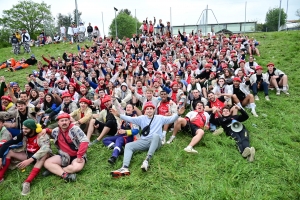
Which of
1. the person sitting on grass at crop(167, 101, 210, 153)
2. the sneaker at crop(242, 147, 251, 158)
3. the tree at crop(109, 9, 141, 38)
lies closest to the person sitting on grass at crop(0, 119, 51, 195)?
the person sitting on grass at crop(167, 101, 210, 153)

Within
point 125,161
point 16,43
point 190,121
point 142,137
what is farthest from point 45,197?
point 16,43

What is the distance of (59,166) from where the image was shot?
14.6 ft

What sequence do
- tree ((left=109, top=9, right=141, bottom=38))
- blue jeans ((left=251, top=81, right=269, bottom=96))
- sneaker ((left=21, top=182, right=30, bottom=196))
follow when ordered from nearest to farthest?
sneaker ((left=21, top=182, right=30, bottom=196)) → blue jeans ((left=251, top=81, right=269, bottom=96)) → tree ((left=109, top=9, right=141, bottom=38))

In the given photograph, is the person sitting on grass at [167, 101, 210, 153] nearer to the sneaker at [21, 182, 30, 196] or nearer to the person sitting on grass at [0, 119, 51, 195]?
the person sitting on grass at [0, 119, 51, 195]

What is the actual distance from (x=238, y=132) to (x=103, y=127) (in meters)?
3.79

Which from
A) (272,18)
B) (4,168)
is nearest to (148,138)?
(4,168)

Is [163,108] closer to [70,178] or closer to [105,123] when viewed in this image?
[105,123]

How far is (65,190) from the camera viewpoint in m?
4.19

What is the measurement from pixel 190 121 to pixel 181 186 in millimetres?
2301

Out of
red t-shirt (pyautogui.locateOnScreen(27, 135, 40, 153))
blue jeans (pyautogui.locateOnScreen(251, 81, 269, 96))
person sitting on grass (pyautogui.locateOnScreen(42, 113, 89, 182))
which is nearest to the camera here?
person sitting on grass (pyautogui.locateOnScreen(42, 113, 89, 182))

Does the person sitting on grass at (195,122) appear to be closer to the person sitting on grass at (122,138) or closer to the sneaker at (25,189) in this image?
the person sitting on grass at (122,138)

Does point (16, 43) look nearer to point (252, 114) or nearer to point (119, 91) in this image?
point (119, 91)

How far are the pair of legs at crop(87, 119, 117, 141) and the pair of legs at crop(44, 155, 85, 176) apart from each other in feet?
4.68

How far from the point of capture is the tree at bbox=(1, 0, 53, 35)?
48.4 metres
